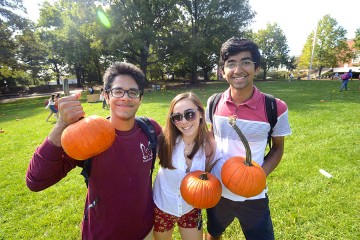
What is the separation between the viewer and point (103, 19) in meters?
28.3

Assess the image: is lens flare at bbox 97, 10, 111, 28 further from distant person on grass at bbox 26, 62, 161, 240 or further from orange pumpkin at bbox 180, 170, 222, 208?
orange pumpkin at bbox 180, 170, 222, 208

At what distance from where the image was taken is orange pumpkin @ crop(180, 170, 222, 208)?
6.94 feet

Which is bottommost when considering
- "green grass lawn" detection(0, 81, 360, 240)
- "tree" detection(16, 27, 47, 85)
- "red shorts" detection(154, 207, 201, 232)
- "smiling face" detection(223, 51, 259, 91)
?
→ "green grass lawn" detection(0, 81, 360, 240)

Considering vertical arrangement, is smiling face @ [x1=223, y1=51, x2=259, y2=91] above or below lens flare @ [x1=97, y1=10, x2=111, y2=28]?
below

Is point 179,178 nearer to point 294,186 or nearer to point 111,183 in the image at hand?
point 111,183

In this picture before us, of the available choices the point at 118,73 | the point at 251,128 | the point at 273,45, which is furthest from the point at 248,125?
the point at 273,45

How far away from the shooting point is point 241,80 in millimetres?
2391

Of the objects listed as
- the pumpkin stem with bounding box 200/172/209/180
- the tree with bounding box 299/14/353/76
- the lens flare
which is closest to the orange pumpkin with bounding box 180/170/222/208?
the pumpkin stem with bounding box 200/172/209/180

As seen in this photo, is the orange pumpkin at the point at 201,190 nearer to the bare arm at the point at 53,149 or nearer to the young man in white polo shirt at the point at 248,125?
the young man in white polo shirt at the point at 248,125

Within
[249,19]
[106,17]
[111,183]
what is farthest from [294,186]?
[249,19]

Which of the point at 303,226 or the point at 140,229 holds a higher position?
the point at 140,229

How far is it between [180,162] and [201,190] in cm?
50

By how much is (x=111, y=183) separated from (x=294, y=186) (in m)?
4.15

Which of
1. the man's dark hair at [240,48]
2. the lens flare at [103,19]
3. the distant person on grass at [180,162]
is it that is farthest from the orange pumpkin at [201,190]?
the lens flare at [103,19]
